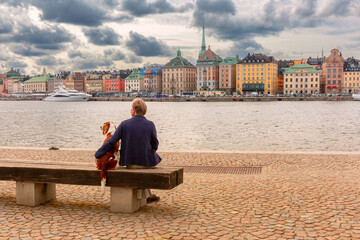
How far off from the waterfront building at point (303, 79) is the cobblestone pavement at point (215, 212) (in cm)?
13905

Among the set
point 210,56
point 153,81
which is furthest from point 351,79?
point 153,81

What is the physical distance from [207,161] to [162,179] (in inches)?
228

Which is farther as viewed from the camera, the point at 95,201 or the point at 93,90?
the point at 93,90

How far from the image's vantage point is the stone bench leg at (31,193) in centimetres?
629

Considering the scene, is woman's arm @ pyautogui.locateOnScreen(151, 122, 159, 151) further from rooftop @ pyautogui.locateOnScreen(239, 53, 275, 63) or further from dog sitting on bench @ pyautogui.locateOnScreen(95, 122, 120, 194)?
rooftop @ pyautogui.locateOnScreen(239, 53, 275, 63)

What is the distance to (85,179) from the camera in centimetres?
593

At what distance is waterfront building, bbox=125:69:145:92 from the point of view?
178750mm

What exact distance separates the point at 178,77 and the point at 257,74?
3685cm

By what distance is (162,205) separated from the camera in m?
6.45

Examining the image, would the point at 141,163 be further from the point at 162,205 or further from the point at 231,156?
the point at 231,156

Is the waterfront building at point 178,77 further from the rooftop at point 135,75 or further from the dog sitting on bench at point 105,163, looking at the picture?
the dog sitting on bench at point 105,163

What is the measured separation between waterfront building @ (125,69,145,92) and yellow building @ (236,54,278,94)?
153 ft

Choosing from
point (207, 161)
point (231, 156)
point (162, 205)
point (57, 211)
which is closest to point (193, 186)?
point (162, 205)

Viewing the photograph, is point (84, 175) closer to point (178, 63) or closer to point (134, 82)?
point (178, 63)
